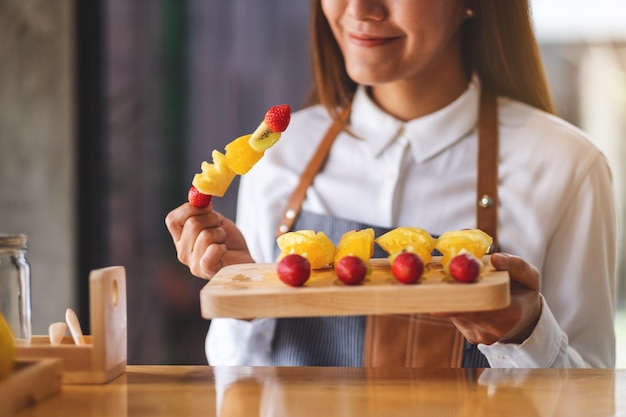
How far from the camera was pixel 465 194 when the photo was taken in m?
2.05

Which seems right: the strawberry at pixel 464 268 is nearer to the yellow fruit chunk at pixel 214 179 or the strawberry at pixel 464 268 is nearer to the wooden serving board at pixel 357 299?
the wooden serving board at pixel 357 299

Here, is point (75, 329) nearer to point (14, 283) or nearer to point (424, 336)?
point (14, 283)

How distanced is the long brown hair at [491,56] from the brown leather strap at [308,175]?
0.11 feet

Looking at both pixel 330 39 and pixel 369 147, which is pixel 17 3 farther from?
pixel 369 147

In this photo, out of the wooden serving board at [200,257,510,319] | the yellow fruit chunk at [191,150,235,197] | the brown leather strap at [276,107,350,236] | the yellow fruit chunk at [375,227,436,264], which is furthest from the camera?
the brown leather strap at [276,107,350,236]

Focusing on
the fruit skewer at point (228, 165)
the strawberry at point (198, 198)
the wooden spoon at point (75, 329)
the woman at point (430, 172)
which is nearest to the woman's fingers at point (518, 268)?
the woman at point (430, 172)

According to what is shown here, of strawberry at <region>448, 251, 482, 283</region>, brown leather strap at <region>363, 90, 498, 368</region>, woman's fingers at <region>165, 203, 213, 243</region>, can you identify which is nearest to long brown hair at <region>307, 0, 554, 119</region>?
brown leather strap at <region>363, 90, 498, 368</region>

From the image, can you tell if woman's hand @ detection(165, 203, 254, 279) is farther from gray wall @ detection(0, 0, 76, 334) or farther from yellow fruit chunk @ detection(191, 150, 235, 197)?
gray wall @ detection(0, 0, 76, 334)

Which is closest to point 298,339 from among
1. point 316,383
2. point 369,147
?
point 369,147

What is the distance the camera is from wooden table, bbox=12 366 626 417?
1108mm

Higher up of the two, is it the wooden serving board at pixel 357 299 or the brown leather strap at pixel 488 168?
the brown leather strap at pixel 488 168

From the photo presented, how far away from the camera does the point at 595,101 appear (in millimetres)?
3322

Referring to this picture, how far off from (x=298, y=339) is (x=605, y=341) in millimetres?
715

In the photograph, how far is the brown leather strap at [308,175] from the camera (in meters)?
2.12
